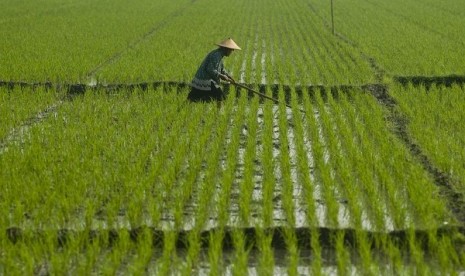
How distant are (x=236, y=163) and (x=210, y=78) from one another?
183cm

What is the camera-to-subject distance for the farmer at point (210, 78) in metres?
6.23

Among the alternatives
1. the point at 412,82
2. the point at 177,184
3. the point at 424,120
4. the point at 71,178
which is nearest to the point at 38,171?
the point at 71,178

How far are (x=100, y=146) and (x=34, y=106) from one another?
1.92 meters

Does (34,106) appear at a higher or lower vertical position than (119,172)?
higher

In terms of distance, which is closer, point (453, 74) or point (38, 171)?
point (38, 171)

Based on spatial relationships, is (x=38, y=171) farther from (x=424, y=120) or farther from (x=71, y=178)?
(x=424, y=120)

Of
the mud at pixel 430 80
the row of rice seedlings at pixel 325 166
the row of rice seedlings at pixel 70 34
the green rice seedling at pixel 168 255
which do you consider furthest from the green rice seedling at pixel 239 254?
the row of rice seedlings at pixel 70 34

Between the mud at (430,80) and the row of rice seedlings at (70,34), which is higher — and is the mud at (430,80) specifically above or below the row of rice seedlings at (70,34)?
below

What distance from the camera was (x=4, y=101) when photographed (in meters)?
6.66

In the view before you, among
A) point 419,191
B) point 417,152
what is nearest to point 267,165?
point 419,191

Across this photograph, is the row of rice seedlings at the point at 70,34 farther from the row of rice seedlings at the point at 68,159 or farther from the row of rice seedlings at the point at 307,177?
the row of rice seedlings at the point at 307,177

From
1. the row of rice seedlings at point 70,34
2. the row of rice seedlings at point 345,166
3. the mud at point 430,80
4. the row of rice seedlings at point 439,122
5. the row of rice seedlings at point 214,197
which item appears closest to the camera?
the row of rice seedlings at point 214,197

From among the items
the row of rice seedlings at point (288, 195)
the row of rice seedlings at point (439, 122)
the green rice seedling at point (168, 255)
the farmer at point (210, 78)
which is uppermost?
the farmer at point (210, 78)

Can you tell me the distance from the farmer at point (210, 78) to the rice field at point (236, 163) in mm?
149
